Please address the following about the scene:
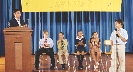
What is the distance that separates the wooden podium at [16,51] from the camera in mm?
4906

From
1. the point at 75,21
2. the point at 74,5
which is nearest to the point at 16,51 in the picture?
the point at 74,5

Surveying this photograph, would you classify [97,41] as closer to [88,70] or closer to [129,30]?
[88,70]

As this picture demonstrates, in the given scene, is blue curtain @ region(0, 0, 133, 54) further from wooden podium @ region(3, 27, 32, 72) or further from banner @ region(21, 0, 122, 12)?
wooden podium @ region(3, 27, 32, 72)

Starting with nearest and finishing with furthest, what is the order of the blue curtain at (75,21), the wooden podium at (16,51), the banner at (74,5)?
1. the wooden podium at (16,51)
2. the banner at (74,5)
3. the blue curtain at (75,21)

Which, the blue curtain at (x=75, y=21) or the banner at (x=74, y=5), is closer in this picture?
the banner at (x=74, y=5)

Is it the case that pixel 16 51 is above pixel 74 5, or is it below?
below

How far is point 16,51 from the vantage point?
4.93 meters

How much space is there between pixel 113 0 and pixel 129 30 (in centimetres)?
141

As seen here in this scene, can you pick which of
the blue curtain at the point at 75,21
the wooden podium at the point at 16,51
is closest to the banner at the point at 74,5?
the blue curtain at the point at 75,21

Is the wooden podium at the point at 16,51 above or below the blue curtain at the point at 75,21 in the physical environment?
below

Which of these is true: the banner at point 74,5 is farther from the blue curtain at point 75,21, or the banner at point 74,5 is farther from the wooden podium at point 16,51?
the wooden podium at point 16,51

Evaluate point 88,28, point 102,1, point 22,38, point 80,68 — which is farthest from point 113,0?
point 22,38

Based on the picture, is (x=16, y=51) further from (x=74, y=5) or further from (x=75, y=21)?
(x=75, y=21)

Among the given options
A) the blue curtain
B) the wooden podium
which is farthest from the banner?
the wooden podium
